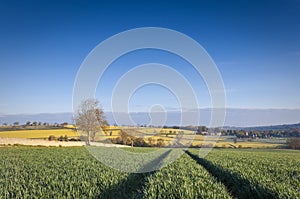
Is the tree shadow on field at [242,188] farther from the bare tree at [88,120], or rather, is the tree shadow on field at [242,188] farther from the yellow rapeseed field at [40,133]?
the yellow rapeseed field at [40,133]

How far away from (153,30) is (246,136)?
71.6 meters

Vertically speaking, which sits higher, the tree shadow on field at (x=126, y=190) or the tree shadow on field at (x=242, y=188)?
the tree shadow on field at (x=126, y=190)

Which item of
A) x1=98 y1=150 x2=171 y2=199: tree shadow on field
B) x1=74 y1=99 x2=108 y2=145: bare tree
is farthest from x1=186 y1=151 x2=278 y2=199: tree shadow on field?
x1=74 y1=99 x2=108 y2=145: bare tree

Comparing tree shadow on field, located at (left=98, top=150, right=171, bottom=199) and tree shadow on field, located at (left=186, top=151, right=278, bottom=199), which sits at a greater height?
tree shadow on field, located at (left=98, top=150, right=171, bottom=199)

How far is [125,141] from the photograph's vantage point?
7256 centimetres

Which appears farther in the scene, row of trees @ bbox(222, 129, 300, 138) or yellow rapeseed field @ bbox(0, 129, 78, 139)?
row of trees @ bbox(222, 129, 300, 138)

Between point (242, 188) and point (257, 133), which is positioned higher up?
point (257, 133)

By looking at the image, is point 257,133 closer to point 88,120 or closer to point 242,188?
point 88,120

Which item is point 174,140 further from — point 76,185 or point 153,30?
point 76,185

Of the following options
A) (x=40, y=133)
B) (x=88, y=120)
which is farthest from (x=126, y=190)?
(x=40, y=133)

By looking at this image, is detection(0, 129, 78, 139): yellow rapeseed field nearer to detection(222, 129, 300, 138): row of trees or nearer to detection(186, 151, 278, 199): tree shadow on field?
detection(222, 129, 300, 138): row of trees

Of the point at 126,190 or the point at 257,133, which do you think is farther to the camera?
the point at 257,133

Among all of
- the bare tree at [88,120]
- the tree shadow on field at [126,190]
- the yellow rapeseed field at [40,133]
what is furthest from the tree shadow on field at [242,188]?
the yellow rapeseed field at [40,133]

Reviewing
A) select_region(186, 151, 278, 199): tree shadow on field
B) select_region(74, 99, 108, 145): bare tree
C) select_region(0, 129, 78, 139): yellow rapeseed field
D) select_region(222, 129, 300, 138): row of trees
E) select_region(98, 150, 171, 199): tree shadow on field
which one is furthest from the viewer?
select_region(222, 129, 300, 138): row of trees
